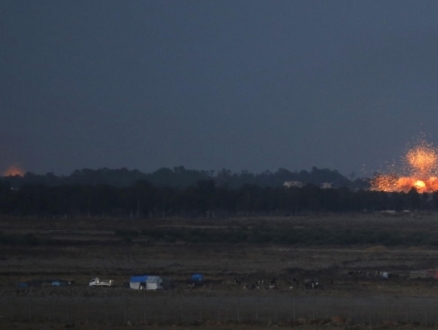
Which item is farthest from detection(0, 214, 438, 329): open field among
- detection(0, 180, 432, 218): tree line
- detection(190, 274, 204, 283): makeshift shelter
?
detection(0, 180, 432, 218): tree line

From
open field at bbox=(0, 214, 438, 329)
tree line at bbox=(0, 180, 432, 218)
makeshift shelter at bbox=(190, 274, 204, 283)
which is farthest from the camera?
tree line at bbox=(0, 180, 432, 218)

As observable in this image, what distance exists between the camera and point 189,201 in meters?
118

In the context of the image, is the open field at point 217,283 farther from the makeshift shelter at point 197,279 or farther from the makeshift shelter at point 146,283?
the makeshift shelter at point 146,283

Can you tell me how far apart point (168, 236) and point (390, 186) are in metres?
90.9

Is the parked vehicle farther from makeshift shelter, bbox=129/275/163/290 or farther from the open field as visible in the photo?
makeshift shelter, bbox=129/275/163/290

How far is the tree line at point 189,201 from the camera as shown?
11331 cm

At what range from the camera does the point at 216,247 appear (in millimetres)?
69000

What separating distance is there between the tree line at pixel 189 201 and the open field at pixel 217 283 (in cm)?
2984

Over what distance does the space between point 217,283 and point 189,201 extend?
77.8m

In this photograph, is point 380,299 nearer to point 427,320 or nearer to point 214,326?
point 427,320

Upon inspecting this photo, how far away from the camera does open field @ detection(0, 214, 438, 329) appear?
3019 cm

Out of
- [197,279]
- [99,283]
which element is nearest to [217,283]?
[197,279]

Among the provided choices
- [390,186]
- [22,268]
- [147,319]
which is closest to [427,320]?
[147,319]

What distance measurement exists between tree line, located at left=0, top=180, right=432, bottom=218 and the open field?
97.9ft
